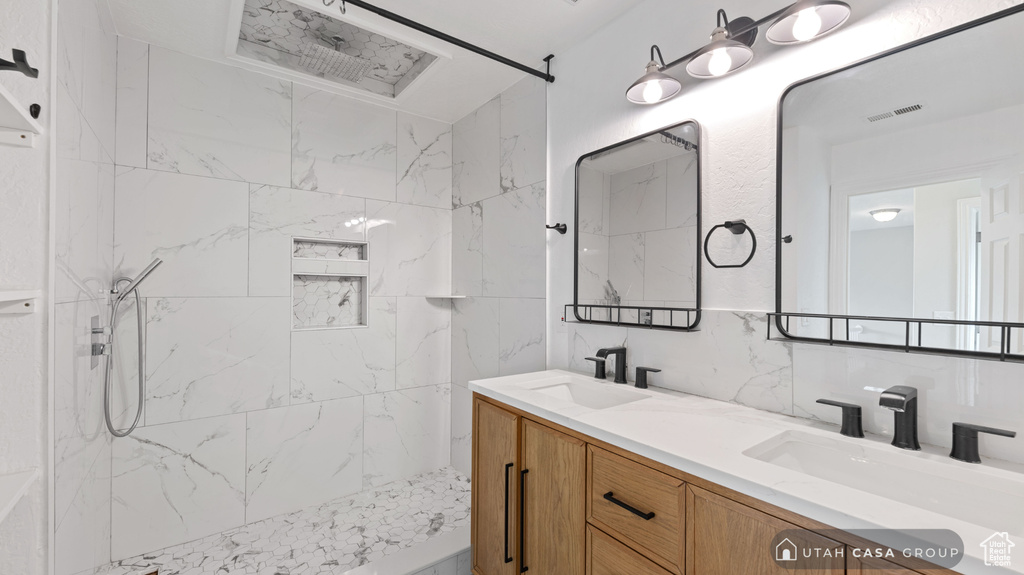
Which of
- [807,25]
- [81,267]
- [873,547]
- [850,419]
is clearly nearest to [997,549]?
[873,547]

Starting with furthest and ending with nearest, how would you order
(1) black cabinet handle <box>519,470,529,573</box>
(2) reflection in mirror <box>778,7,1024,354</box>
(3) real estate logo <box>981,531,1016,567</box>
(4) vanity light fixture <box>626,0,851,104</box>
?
(1) black cabinet handle <box>519,470,529,573</box>
(4) vanity light fixture <box>626,0,851,104</box>
(2) reflection in mirror <box>778,7,1024,354</box>
(3) real estate logo <box>981,531,1016,567</box>

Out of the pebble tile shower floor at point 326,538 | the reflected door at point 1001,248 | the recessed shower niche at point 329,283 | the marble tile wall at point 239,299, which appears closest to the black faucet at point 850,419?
the reflected door at point 1001,248

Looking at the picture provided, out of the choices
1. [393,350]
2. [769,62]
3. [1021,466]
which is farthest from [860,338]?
[393,350]

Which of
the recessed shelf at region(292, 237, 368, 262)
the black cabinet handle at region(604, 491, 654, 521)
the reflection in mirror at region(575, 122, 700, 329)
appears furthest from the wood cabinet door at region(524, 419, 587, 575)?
the recessed shelf at region(292, 237, 368, 262)

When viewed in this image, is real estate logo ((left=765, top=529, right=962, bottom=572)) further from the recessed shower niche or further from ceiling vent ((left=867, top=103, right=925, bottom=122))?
the recessed shower niche

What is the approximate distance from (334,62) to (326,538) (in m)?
2.40

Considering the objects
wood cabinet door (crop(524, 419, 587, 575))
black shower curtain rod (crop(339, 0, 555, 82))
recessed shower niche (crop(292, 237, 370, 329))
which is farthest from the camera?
recessed shower niche (crop(292, 237, 370, 329))

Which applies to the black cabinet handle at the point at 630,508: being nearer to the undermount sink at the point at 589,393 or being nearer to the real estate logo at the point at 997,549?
the undermount sink at the point at 589,393

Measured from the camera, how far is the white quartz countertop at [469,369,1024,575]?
2.29 ft

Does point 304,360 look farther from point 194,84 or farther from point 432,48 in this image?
point 432,48

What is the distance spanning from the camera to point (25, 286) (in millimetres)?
950

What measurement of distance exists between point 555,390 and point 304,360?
57.7 inches

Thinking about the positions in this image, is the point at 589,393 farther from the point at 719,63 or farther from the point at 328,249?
the point at 328,249

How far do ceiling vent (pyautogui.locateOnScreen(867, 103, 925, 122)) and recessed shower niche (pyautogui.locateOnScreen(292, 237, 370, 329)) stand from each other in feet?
7.71
